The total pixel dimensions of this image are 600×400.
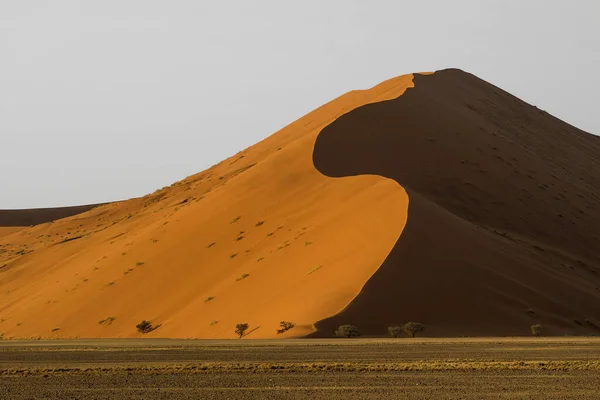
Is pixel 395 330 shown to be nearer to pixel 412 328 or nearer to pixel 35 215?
pixel 412 328

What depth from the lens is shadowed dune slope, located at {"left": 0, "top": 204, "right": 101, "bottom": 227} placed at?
5016 inches

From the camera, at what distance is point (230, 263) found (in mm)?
45812

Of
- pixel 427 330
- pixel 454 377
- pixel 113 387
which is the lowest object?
pixel 427 330

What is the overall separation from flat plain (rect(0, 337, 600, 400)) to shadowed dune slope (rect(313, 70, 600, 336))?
4253 millimetres

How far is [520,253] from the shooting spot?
1677 inches

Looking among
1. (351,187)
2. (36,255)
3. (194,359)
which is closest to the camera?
(194,359)

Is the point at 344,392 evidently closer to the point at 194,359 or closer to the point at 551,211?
the point at 194,359

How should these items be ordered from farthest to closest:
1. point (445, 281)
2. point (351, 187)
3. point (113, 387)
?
point (351, 187) < point (445, 281) < point (113, 387)

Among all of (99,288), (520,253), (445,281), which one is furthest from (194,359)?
(99,288)

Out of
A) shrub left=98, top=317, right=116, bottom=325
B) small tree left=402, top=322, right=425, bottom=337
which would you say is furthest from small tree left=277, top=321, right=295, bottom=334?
Result: shrub left=98, top=317, right=116, bottom=325

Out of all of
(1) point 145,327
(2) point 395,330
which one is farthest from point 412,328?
(1) point 145,327

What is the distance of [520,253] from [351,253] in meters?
9.04

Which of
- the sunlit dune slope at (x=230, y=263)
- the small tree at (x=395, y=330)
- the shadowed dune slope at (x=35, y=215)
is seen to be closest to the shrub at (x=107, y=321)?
the sunlit dune slope at (x=230, y=263)

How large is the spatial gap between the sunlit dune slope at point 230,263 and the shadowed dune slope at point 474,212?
4.93ft
